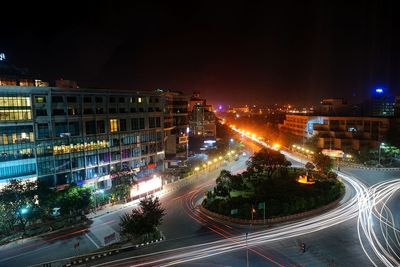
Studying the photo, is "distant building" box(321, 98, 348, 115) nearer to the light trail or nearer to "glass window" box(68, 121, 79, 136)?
the light trail

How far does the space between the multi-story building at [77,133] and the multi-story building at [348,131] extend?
52229 millimetres

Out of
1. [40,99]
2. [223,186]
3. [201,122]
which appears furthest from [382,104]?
[40,99]

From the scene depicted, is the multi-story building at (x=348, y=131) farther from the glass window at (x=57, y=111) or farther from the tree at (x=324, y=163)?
the glass window at (x=57, y=111)

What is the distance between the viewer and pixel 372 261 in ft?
101

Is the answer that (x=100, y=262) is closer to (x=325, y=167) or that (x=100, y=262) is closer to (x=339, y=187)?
(x=339, y=187)

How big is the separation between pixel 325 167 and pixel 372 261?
3326cm

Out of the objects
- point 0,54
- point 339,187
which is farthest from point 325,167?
point 0,54

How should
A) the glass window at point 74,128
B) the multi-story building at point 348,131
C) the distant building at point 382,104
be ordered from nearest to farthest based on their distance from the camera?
the glass window at point 74,128, the multi-story building at point 348,131, the distant building at point 382,104

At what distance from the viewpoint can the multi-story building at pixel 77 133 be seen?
50156 mm

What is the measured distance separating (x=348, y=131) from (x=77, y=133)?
7539 cm

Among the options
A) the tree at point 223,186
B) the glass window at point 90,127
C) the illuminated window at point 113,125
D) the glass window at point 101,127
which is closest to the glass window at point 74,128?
the glass window at point 90,127

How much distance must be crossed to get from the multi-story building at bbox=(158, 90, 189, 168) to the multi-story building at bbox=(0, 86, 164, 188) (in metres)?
6.67

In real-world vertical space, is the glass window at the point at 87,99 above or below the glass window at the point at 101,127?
above

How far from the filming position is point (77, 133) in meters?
58.3
